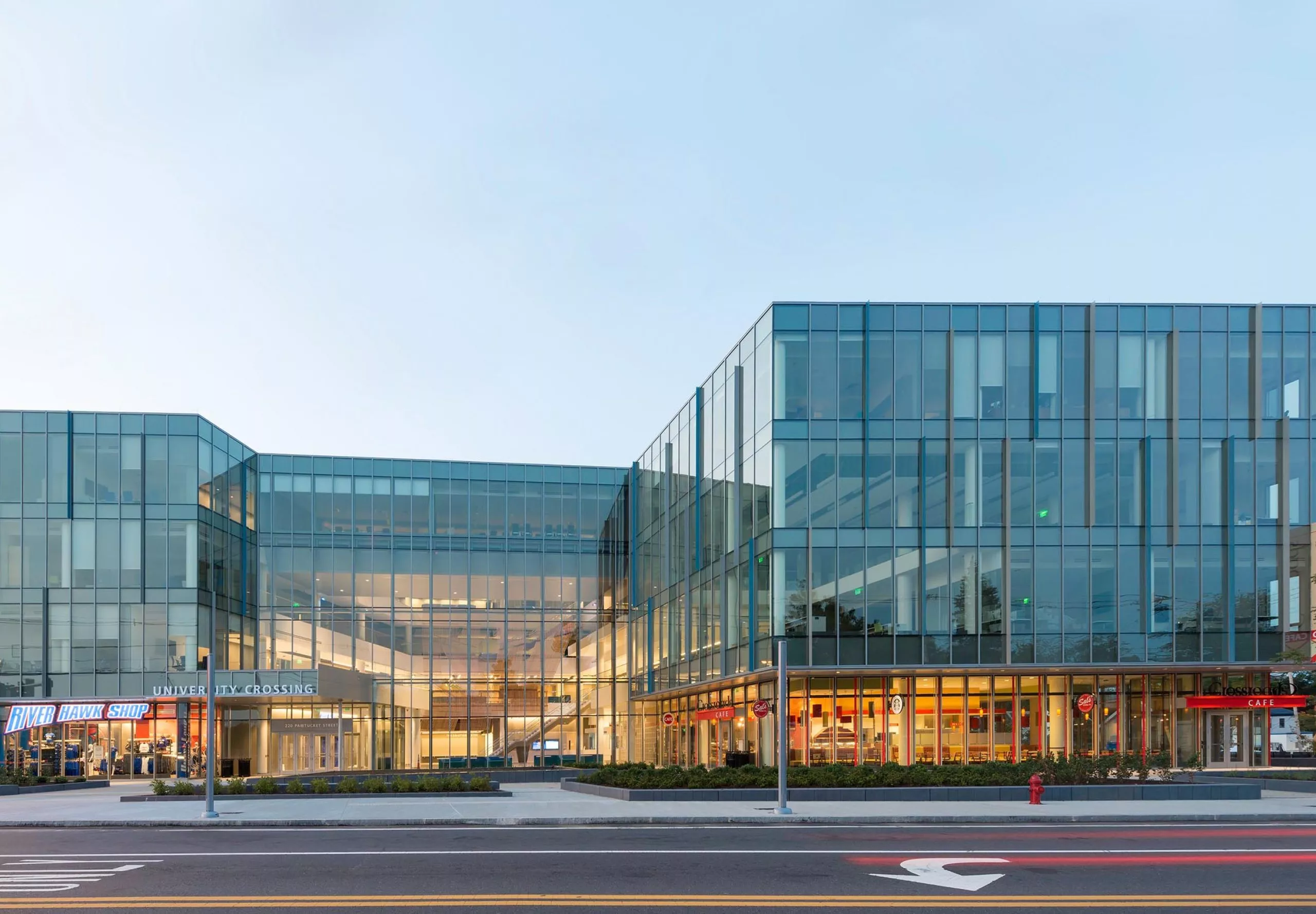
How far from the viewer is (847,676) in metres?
42.2

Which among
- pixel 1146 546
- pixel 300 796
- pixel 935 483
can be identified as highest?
pixel 935 483

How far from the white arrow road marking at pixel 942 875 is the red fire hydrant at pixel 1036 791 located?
446 inches

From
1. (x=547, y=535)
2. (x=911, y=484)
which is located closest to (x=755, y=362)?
(x=911, y=484)

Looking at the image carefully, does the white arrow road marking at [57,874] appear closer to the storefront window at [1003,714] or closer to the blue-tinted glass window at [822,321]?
the blue-tinted glass window at [822,321]

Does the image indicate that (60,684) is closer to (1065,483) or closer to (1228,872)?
(1065,483)

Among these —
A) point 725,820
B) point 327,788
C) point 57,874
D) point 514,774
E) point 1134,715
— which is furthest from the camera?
point 514,774

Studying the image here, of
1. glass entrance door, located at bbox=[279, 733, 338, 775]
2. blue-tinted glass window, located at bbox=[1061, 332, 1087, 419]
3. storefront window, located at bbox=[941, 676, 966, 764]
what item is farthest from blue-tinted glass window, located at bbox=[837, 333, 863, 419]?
glass entrance door, located at bbox=[279, 733, 338, 775]

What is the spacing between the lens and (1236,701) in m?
43.1

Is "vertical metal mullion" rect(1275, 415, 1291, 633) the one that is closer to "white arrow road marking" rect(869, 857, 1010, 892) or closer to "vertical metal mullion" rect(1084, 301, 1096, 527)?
"vertical metal mullion" rect(1084, 301, 1096, 527)

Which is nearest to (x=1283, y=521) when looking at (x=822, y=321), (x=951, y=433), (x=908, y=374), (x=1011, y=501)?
(x=1011, y=501)

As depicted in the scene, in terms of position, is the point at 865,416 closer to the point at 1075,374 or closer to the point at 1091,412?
the point at 1075,374

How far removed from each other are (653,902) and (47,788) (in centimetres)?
3777

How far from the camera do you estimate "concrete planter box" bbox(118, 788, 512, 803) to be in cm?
3516

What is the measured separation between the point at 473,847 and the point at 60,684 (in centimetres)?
3830
